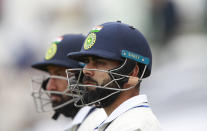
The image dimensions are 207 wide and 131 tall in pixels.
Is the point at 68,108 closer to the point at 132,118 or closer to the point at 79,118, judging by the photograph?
the point at 79,118

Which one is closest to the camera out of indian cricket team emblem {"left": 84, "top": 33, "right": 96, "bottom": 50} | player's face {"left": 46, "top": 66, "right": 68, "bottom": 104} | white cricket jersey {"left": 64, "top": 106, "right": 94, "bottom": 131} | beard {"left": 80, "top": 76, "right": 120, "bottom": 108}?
beard {"left": 80, "top": 76, "right": 120, "bottom": 108}

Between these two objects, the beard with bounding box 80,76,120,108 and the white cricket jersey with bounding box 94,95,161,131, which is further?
the beard with bounding box 80,76,120,108

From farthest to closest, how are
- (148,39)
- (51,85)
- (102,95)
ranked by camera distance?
1. (148,39)
2. (51,85)
3. (102,95)

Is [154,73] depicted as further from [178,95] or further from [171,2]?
[178,95]

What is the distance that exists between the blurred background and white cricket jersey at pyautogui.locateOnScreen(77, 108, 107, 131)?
1.52 meters

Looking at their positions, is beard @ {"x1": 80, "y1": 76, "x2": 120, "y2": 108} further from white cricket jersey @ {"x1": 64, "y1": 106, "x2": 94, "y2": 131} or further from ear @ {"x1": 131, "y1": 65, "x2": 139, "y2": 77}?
white cricket jersey @ {"x1": 64, "y1": 106, "x2": 94, "y2": 131}

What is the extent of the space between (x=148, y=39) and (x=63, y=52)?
19.6 feet

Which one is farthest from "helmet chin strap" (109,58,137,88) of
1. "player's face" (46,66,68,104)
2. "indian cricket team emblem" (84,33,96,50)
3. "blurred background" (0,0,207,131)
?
"blurred background" (0,0,207,131)

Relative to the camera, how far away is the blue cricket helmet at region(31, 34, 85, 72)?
188 inches

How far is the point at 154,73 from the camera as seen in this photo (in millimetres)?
9820

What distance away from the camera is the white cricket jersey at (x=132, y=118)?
3.06 meters

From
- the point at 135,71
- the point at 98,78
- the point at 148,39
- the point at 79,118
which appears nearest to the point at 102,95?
the point at 98,78

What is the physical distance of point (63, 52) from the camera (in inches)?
191

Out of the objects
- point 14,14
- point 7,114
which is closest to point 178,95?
point 7,114
